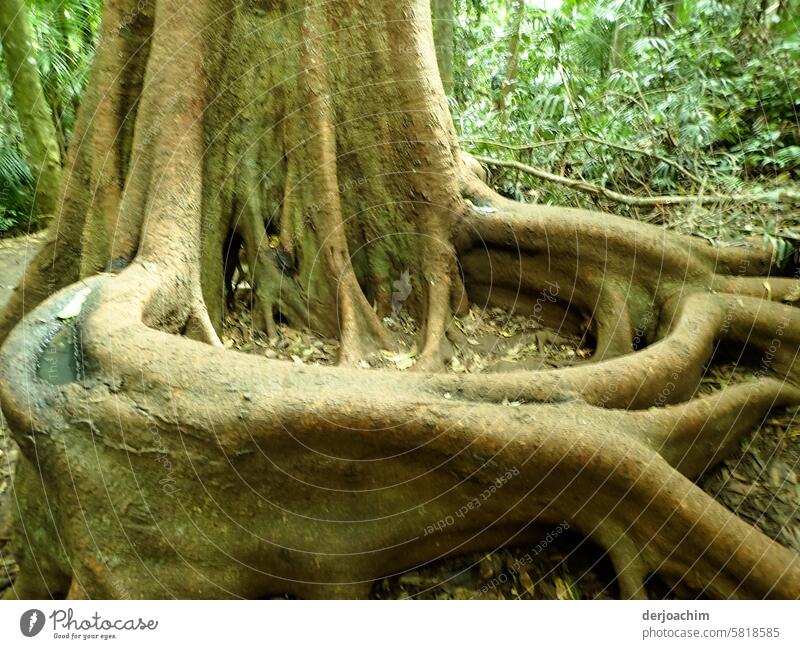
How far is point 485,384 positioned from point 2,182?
26.0 feet

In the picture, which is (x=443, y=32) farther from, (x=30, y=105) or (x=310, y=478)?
(x=310, y=478)

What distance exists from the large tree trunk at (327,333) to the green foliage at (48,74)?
4.51 meters

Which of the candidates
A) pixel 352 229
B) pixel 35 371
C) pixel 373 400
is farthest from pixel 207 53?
pixel 373 400

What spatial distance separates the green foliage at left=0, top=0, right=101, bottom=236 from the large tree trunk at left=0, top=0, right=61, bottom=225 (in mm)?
225

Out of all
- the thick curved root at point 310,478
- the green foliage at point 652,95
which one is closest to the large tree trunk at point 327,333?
the thick curved root at point 310,478

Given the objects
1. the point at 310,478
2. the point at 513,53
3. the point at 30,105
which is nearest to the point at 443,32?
the point at 513,53

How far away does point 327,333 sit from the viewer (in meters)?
3.94

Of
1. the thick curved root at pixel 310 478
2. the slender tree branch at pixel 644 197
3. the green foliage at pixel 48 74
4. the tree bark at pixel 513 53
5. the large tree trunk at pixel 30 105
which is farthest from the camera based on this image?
the green foliage at pixel 48 74

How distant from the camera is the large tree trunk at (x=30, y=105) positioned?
638 cm

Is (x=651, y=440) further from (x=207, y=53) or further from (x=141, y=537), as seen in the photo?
(x=207, y=53)

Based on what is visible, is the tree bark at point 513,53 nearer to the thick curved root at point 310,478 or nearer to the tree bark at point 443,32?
the tree bark at point 443,32

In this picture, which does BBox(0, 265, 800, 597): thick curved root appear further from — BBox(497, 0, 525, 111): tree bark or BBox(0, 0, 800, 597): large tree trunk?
BBox(497, 0, 525, 111): tree bark

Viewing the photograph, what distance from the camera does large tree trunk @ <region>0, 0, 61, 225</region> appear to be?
20.9ft

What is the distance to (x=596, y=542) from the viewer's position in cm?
249
